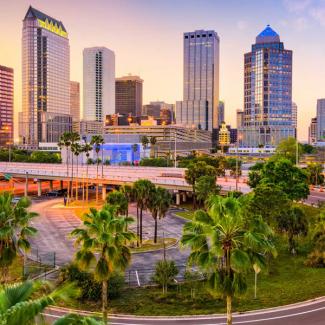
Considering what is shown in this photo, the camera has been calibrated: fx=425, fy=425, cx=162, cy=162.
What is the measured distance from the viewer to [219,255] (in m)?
19.8

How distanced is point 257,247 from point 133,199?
A: 38820mm

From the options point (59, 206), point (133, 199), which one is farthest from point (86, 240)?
point (59, 206)

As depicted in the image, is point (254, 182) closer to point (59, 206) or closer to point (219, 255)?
point (59, 206)

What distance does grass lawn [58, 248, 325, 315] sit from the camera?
33.5m

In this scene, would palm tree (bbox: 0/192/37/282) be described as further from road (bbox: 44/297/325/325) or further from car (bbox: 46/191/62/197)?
car (bbox: 46/191/62/197)

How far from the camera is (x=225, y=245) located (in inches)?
818

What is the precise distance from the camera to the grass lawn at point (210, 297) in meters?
33.5

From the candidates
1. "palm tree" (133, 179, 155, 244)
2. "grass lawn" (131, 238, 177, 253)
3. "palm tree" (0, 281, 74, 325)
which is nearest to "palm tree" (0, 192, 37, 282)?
"palm tree" (0, 281, 74, 325)

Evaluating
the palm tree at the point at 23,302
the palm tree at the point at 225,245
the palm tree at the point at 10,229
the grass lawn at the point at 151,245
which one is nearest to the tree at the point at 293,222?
the grass lawn at the point at 151,245

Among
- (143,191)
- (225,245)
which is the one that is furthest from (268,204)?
(225,245)

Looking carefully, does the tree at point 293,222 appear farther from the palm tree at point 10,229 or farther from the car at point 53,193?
the car at point 53,193

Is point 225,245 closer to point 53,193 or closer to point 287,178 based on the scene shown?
point 287,178

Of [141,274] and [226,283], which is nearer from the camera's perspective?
[226,283]

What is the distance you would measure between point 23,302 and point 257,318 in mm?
24623
